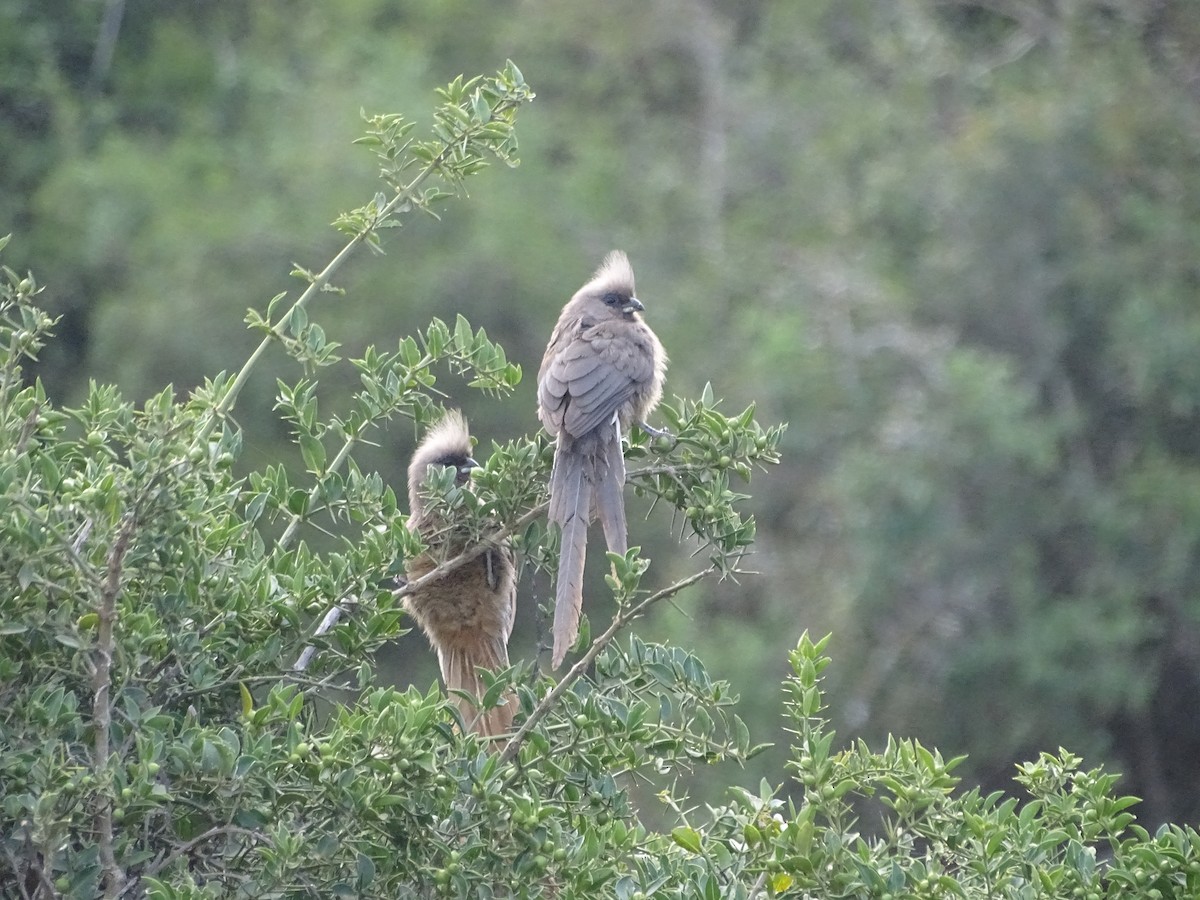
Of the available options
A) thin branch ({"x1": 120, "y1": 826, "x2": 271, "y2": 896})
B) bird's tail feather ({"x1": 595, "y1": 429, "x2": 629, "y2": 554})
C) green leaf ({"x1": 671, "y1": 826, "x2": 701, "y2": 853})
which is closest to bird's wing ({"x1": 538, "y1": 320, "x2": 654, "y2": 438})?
bird's tail feather ({"x1": 595, "y1": 429, "x2": 629, "y2": 554})

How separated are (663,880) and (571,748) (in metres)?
0.28

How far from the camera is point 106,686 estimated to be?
2709 millimetres

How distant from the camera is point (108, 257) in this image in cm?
1461

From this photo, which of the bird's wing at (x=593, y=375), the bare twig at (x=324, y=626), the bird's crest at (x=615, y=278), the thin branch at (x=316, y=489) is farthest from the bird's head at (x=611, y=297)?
the bare twig at (x=324, y=626)

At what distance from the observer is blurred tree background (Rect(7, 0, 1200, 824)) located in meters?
10.6

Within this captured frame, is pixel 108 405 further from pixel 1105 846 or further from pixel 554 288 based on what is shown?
pixel 554 288

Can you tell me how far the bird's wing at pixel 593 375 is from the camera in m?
4.39

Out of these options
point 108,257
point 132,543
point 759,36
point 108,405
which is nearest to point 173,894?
point 132,543

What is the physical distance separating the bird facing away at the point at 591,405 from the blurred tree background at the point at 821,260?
13.2 feet

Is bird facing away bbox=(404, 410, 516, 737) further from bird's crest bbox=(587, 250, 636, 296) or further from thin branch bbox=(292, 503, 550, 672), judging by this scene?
thin branch bbox=(292, 503, 550, 672)

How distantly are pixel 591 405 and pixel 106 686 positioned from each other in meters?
1.95

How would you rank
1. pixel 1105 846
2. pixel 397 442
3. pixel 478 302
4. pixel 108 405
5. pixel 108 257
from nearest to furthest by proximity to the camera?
pixel 108 405 < pixel 1105 846 < pixel 397 442 < pixel 478 302 < pixel 108 257

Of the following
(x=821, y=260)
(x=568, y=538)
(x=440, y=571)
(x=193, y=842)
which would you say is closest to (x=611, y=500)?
(x=568, y=538)

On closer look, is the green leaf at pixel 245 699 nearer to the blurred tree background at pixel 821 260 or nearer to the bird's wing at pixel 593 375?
the bird's wing at pixel 593 375
